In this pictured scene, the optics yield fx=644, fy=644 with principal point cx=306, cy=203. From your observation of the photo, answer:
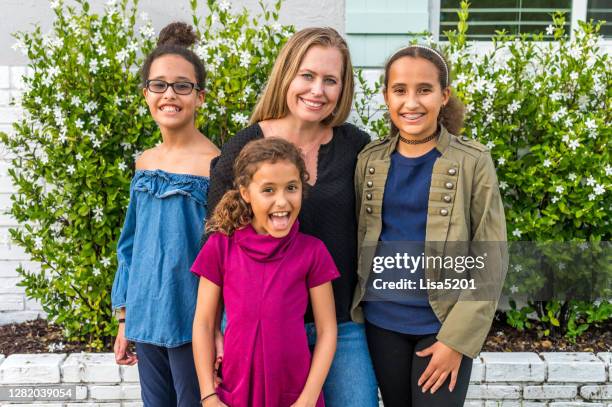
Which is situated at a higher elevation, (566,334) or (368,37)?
(368,37)

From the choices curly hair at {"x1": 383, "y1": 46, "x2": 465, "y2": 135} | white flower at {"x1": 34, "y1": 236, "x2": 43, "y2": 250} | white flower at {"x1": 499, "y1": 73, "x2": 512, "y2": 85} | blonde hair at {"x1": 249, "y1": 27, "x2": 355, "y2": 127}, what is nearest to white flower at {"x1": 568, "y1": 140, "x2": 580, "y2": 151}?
white flower at {"x1": 499, "y1": 73, "x2": 512, "y2": 85}

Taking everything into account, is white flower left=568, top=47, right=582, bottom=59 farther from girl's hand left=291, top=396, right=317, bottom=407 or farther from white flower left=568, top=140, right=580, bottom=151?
girl's hand left=291, top=396, right=317, bottom=407

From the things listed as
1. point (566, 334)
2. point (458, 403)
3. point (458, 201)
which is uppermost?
point (458, 201)

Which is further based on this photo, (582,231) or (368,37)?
(368,37)

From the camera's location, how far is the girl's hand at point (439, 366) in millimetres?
1994

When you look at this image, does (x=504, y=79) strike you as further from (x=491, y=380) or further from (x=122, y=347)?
(x=122, y=347)

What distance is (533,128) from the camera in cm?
354

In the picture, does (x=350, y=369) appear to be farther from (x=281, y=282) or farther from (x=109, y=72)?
(x=109, y=72)

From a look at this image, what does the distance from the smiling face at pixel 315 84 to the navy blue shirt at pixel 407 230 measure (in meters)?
0.32

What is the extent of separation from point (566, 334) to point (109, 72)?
116 inches

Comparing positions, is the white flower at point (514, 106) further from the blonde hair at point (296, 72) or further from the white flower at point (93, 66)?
the white flower at point (93, 66)

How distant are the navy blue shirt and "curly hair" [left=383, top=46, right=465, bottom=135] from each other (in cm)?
18

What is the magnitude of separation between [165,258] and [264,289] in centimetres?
49

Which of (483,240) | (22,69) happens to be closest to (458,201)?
(483,240)
